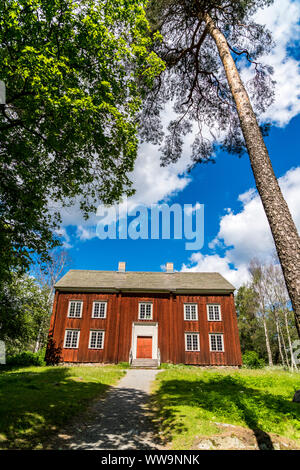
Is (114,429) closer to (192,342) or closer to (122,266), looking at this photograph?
(192,342)

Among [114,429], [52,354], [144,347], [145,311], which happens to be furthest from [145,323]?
[114,429]

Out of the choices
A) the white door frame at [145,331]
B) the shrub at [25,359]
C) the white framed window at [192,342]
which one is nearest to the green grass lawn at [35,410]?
the shrub at [25,359]

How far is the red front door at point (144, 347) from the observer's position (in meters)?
23.8

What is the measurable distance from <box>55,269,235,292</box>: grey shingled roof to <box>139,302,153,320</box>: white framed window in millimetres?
1558

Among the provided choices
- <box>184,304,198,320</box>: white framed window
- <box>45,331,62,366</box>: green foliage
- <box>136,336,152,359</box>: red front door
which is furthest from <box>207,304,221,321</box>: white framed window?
<box>45,331,62,366</box>: green foliage

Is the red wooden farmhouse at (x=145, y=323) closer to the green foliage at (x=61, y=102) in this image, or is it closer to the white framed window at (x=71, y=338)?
the white framed window at (x=71, y=338)

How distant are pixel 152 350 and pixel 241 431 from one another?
19.7m

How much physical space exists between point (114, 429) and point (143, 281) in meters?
21.8

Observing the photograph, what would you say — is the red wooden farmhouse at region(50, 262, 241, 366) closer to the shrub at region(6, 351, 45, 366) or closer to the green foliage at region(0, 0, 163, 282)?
the shrub at region(6, 351, 45, 366)

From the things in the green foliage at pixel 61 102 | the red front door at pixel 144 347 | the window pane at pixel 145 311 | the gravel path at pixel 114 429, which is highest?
the green foliage at pixel 61 102

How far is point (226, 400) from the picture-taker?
766 cm

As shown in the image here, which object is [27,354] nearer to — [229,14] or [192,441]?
[192,441]

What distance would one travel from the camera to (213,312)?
2525 centimetres

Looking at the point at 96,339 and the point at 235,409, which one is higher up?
the point at 96,339
